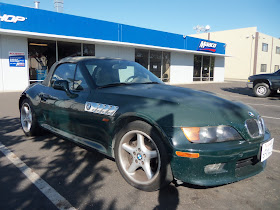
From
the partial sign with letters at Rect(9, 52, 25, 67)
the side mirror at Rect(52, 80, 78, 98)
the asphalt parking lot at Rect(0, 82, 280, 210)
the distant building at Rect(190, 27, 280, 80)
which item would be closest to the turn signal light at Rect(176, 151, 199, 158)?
the asphalt parking lot at Rect(0, 82, 280, 210)

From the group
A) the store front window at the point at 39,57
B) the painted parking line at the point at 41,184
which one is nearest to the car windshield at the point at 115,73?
the painted parking line at the point at 41,184

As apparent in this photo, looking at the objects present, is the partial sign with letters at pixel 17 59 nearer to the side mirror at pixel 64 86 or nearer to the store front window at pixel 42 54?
the store front window at pixel 42 54

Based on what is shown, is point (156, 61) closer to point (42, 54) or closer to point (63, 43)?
point (63, 43)

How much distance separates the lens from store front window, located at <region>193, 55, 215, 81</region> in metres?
23.7

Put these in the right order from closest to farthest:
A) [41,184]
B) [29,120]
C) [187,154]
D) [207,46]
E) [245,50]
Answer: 1. [187,154]
2. [41,184]
3. [29,120]
4. [207,46]
5. [245,50]

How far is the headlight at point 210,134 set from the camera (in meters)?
2.24

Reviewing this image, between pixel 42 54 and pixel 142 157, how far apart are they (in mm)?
13343

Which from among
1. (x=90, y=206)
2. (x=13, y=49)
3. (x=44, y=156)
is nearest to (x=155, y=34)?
(x=13, y=49)

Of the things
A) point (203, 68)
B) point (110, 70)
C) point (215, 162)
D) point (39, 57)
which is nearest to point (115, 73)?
point (110, 70)

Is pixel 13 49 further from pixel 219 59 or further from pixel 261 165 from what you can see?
pixel 219 59

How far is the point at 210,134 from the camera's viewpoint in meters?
2.27

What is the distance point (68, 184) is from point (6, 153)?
5.30 ft

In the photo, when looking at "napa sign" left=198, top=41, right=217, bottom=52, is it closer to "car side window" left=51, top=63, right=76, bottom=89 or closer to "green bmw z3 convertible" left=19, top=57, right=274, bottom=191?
"car side window" left=51, top=63, right=76, bottom=89

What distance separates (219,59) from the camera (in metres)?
26.4
